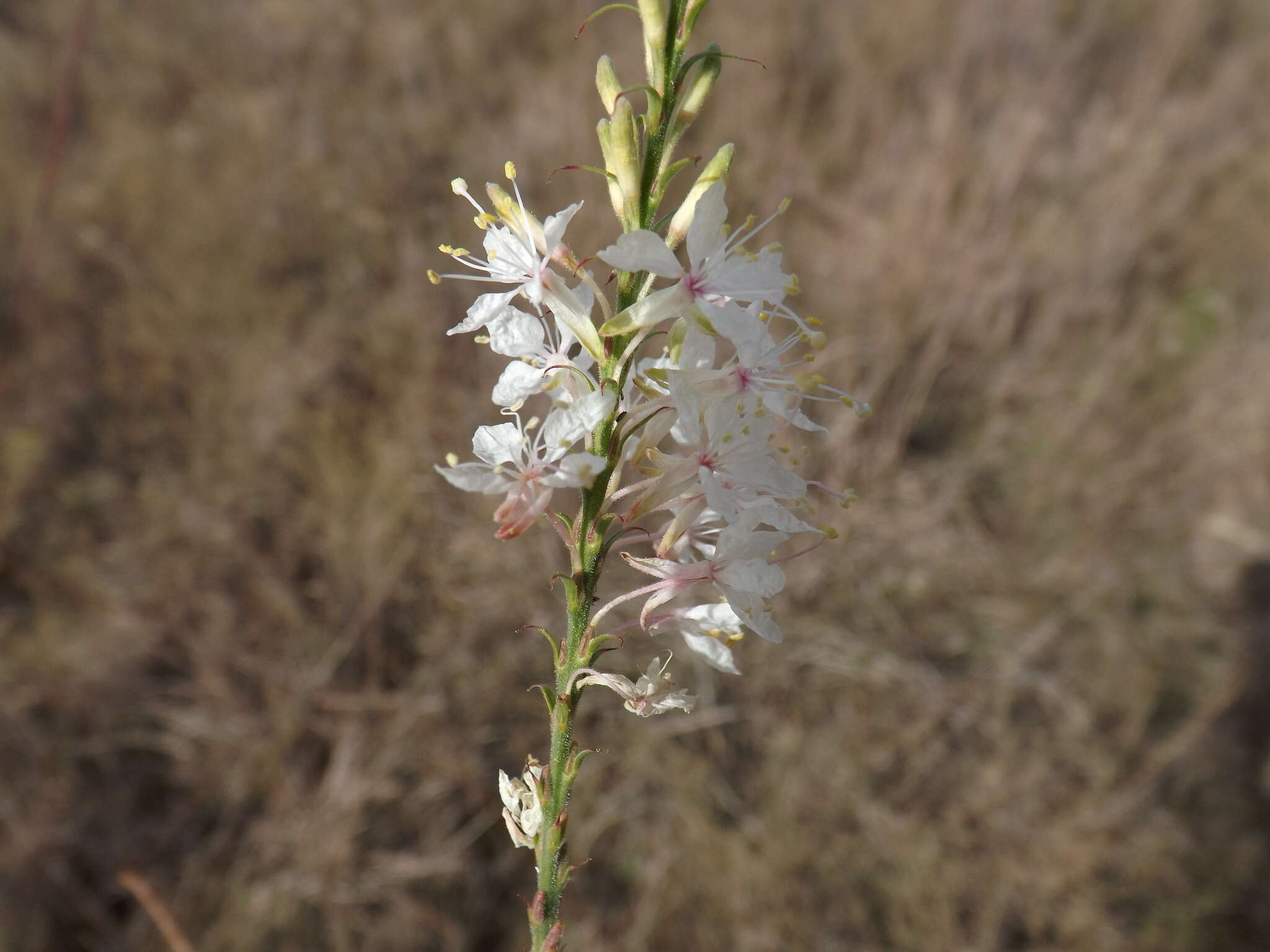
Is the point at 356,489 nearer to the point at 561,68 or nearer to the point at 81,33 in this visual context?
the point at 561,68

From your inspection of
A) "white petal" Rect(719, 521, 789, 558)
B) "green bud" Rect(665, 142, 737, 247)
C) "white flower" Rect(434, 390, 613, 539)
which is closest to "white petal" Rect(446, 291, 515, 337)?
"white flower" Rect(434, 390, 613, 539)

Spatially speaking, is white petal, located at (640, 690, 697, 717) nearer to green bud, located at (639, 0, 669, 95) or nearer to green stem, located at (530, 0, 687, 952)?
green stem, located at (530, 0, 687, 952)

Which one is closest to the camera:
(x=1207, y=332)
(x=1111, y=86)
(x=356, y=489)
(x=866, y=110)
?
(x=356, y=489)

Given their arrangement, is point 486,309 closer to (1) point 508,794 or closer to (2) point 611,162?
(2) point 611,162

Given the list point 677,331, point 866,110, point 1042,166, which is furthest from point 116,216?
point 1042,166

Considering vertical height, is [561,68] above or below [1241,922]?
above

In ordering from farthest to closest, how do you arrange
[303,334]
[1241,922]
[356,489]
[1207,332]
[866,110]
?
[866,110], [1207,332], [303,334], [356,489], [1241,922]
